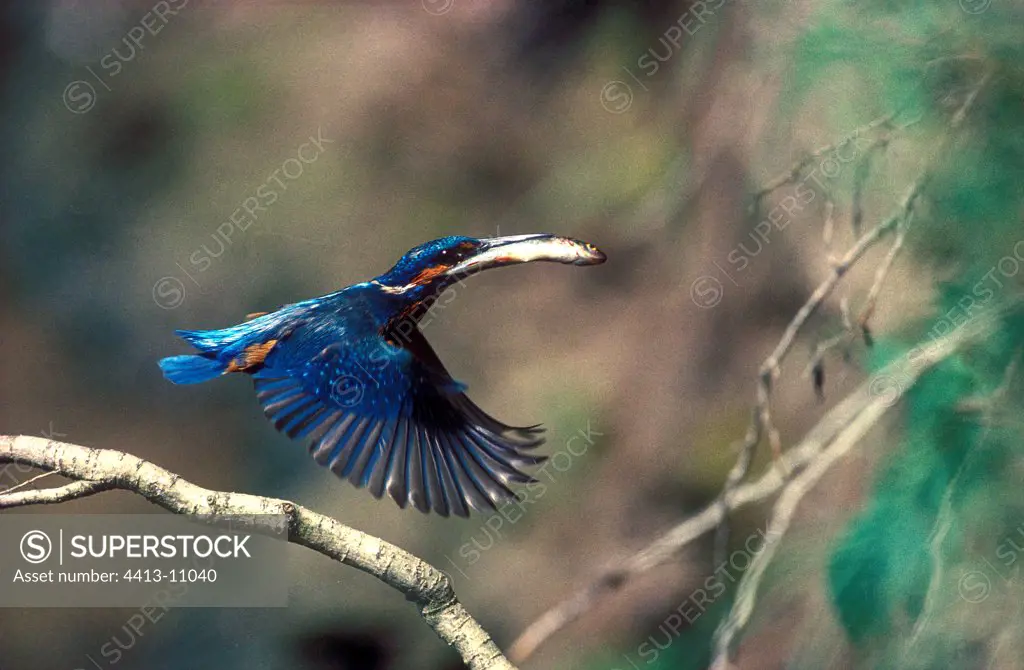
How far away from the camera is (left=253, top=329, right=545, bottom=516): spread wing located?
1810 millimetres

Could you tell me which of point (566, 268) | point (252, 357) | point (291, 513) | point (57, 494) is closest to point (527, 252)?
point (566, 268)

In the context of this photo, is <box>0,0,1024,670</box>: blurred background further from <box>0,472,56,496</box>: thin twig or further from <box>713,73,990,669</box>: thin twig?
<box>0,472,56,496</box>: thin twig

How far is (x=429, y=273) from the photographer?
194 cm

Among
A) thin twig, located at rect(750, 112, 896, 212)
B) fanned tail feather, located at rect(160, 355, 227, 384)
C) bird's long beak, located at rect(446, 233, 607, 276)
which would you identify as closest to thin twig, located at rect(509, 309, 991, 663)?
thin twig, located at rect(750, 112, 896, 212)

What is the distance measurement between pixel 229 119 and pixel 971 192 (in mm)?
1492

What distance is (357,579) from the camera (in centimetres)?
197

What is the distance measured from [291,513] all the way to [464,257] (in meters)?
0.59

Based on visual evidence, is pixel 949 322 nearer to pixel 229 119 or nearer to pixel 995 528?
pixel 995 528

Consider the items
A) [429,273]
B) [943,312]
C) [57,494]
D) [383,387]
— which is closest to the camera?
[57,494]

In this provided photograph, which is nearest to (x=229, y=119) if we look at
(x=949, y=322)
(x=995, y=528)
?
(x=949, y=322)

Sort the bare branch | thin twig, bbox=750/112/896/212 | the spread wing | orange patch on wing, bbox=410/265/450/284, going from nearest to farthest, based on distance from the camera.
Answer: the bare branch < the spread wing < orange patch on wing, bbox=410/265/450/284 < thin twig, bbox=750/112/896/212

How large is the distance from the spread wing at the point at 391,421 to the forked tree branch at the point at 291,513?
12cm

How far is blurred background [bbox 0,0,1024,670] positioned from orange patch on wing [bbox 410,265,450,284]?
66 millimetres

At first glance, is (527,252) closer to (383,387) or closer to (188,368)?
(383,387)
